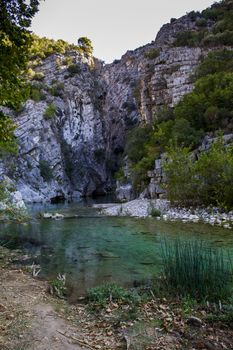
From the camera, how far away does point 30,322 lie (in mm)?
4598

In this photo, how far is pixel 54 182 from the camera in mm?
47875

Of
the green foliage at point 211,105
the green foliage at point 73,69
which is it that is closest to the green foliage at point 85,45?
the green foliage at point 73,69

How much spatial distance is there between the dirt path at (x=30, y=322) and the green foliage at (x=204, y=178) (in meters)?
11.8

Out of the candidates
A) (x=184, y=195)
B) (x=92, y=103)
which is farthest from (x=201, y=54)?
(x=184, y=195)

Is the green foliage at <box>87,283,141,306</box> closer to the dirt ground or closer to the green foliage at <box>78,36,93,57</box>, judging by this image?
the dirt ground

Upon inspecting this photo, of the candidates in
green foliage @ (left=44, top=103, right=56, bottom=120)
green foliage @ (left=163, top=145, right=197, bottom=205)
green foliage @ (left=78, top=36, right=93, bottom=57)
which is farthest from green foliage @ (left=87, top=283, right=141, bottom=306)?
green foliage @ (left=78, top=36, right=93, bottom=57)

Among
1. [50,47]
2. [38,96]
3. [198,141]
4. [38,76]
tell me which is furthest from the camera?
[50,47]

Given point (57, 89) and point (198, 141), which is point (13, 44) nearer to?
point (198, 141)

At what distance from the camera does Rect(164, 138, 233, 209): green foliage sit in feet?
53.4

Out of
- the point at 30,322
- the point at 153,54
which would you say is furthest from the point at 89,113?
the point at 30,322

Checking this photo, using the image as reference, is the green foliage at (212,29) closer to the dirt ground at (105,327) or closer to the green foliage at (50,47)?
the green foliage at (50,47)

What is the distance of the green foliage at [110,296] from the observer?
5387 millimetres

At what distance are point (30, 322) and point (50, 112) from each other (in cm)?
4767

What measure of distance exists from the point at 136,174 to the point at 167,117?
8816mm
